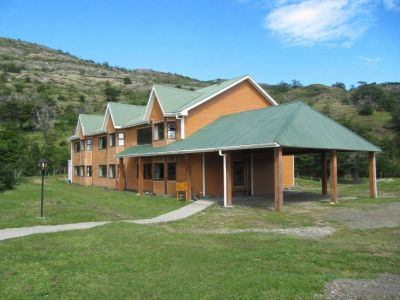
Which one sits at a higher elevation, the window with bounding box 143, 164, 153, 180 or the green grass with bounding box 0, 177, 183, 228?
the window with bounding box 143, 164, 153, 180

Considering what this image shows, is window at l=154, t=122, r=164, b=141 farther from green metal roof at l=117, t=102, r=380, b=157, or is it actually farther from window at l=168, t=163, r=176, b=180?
green metal roof at l=117, t=102, r=380, b=157

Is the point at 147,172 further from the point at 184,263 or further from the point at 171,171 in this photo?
the point at 184,263

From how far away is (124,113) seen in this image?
35875 mm

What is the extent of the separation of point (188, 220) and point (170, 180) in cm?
1140

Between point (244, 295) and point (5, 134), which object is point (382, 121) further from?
point (244, 295)

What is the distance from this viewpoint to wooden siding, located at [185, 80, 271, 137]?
26.9 m

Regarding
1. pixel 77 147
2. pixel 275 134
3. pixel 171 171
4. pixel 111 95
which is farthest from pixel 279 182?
pixel 111 95

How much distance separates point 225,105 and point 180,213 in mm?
12585

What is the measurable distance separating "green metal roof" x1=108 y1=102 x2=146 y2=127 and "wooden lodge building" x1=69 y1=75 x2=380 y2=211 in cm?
8

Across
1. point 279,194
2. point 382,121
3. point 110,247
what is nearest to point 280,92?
point 382,121

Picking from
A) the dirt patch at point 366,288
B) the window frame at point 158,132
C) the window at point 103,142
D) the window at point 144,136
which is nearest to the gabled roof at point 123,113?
the window at point 144,136

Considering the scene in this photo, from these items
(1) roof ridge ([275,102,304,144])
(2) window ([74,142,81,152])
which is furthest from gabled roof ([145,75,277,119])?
(2) window ([74,142,81,152])

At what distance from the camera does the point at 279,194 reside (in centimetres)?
1720

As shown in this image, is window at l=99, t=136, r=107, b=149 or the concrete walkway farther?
window at l=99, t=136, r=107, b=149
